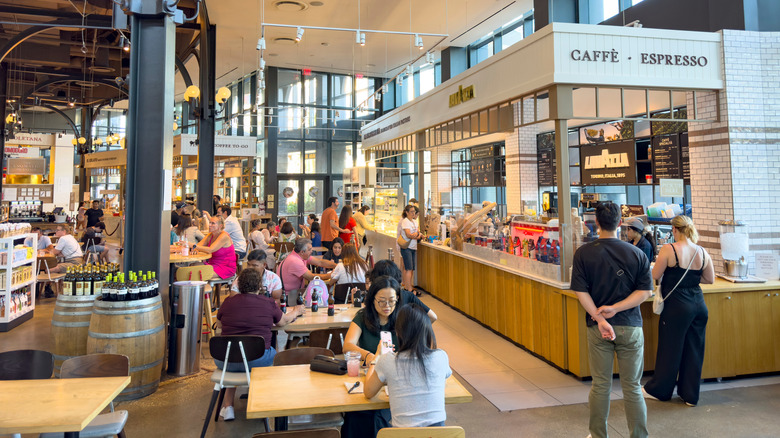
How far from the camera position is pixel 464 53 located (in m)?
14.1

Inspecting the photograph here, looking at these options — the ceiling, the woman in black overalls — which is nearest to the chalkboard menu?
the ceiling

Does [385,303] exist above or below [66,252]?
below

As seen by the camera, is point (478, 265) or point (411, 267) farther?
point (411, 267)

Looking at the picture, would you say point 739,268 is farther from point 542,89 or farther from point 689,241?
point 542,89

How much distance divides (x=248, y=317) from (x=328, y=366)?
1.08m

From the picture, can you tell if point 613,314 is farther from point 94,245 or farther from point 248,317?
point 94,245

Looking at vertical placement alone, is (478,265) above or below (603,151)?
below

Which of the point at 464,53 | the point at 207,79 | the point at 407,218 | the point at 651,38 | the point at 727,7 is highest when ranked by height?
the point at 464,53

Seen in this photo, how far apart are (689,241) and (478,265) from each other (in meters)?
2.99

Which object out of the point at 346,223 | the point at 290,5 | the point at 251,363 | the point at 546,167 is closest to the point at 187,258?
the point at 251,363

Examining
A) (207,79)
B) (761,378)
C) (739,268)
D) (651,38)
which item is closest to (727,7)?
(651,38)

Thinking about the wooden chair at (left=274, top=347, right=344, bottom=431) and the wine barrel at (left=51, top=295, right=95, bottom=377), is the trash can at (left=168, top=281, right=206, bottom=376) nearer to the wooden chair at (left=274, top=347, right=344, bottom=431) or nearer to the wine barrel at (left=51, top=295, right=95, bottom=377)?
the wine barrel at (left=51, top=295, right=95, bottom=377)

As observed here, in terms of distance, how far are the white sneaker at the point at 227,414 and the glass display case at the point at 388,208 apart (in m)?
7.45

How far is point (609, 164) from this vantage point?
8.51 metres
